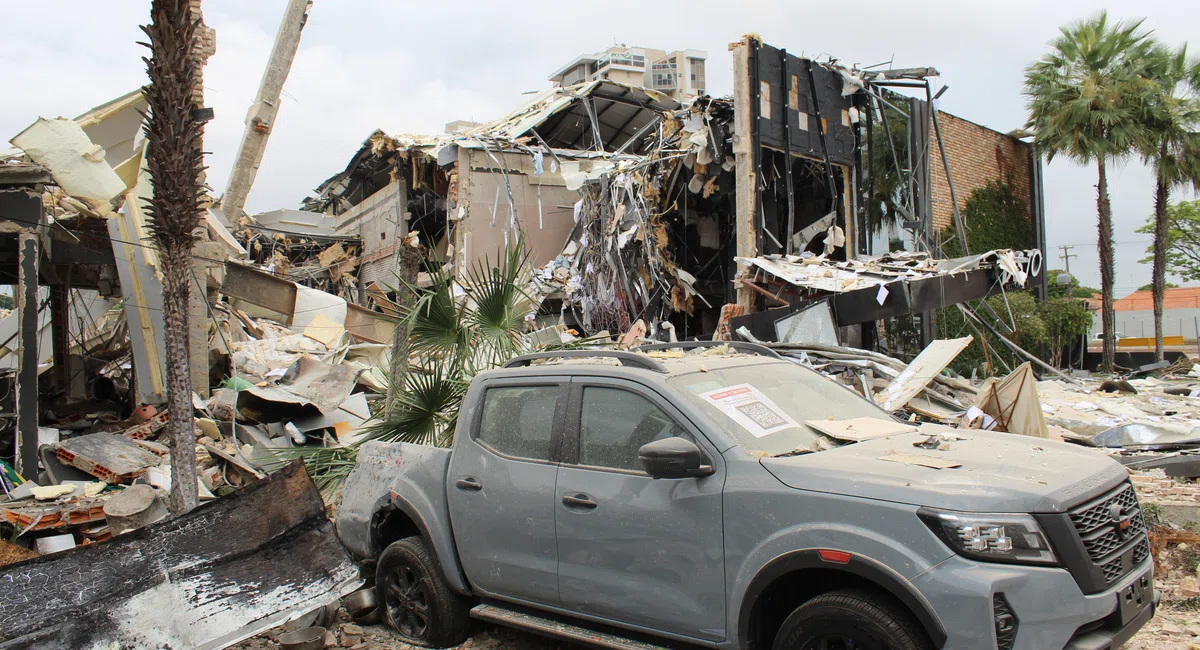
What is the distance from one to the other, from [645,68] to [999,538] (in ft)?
154

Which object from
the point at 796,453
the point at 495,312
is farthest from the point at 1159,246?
the point at 796,453

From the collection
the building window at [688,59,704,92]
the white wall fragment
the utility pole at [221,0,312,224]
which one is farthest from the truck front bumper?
the building window at [688,59,704,92]

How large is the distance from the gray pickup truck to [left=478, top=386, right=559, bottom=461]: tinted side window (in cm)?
1

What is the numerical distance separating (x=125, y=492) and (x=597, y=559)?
5504 mm

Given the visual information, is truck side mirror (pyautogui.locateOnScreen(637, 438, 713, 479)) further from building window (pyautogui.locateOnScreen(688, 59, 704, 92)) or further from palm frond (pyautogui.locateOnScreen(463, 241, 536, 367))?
building window (pyautogui.locateOnScreen(688, 59, 704, 92))

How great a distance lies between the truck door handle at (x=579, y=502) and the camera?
13.7 ft

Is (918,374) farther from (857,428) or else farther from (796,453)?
(796,453)

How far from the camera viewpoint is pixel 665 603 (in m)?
3.83

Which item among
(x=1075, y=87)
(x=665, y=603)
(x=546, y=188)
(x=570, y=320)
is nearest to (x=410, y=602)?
(x=665, y=603)

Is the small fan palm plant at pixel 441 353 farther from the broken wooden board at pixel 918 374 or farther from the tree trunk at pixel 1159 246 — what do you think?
the tree trunk at pixel 1159 246

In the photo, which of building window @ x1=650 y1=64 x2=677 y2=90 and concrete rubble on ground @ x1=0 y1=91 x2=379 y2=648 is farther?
building window @ x1=650 y1=64 x2=677 y2=90

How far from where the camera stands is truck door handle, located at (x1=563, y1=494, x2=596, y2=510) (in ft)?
13.7

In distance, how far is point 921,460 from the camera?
3.52 meters

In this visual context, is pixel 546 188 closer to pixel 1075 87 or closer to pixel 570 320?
pixel 570 320
